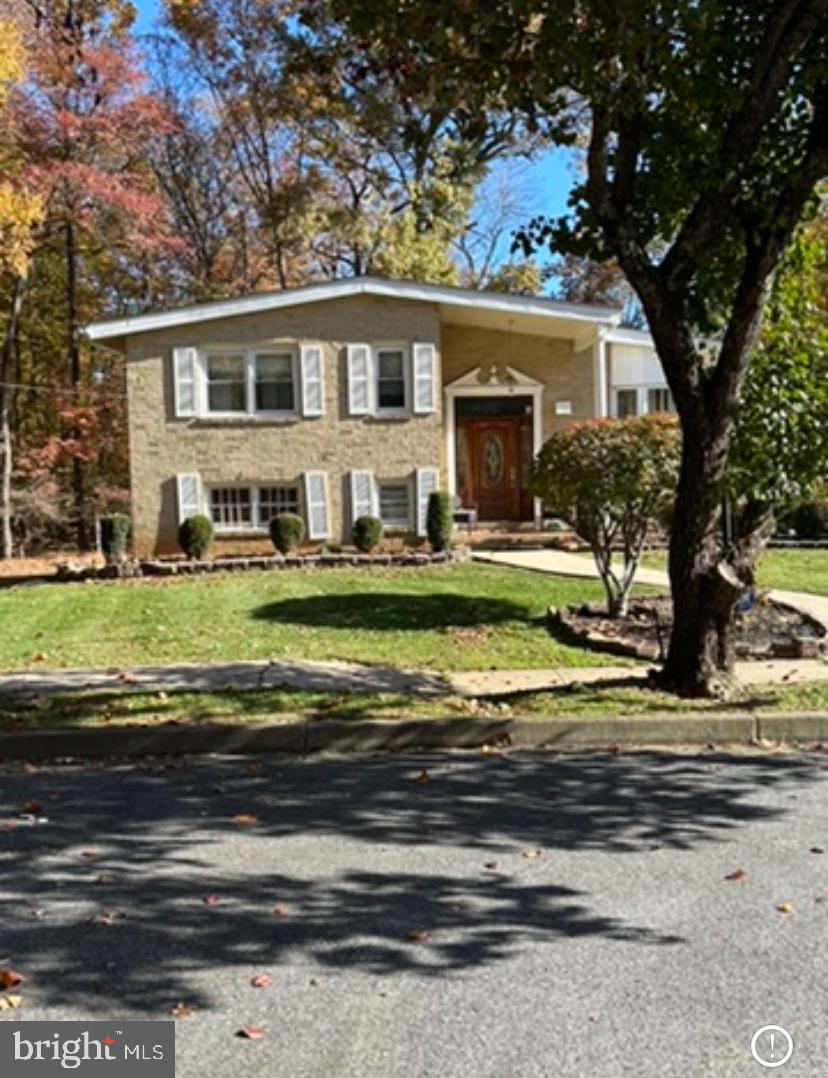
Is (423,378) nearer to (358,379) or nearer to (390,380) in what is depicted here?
(390,380)

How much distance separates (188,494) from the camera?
61.9 ft

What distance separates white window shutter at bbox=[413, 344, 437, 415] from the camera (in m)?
19.2

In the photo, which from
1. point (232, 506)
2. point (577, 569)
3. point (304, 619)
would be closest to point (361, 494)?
point (232, 506)

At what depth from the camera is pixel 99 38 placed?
23812 mm

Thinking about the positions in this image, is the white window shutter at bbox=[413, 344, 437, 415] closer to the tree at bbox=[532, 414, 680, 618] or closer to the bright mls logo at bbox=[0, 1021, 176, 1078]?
the tree at bbox=[532, 414, 680, 618]

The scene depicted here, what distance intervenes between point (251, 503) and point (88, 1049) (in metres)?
16.7

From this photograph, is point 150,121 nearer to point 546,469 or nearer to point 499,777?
point 546,469

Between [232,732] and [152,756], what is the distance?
52 cm

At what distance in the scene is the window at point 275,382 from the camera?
1928cm

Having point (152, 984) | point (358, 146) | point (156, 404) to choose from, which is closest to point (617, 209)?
point (152, 984)

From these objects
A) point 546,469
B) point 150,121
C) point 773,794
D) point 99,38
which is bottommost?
point 773,794

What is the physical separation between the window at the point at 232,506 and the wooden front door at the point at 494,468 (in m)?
5.01

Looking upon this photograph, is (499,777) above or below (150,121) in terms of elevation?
below

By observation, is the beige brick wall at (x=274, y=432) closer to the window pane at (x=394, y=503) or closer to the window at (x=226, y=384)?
the window pane at (x=394, y=503)
